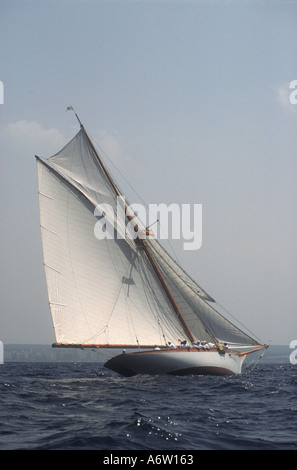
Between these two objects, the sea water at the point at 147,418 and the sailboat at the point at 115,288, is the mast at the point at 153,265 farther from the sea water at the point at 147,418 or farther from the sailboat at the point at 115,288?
the sea water at the point at 147,418

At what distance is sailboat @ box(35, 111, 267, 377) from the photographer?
35156 millimetres

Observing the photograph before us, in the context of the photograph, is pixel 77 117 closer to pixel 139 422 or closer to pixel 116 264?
pixel 116 264

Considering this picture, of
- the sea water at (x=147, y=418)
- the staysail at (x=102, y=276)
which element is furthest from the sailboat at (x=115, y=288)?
the sea water at (x=147, y=418)

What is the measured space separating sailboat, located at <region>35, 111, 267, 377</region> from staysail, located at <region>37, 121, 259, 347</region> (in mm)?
80

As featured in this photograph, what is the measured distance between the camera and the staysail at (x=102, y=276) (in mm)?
35406

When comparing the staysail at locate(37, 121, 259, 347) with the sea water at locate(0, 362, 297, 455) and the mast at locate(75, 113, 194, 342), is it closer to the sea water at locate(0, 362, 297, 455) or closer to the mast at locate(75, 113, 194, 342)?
the mast at locate(75, 113, 194, 342)

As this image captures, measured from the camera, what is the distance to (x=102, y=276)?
36125 millimetres

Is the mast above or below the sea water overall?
above

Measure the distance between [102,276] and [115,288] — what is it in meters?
1.46

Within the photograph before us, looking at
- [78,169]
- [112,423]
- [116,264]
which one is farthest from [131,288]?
[112,423]

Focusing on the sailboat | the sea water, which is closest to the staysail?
the sailboat

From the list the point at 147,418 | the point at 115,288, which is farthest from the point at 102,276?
the point at 147,418
